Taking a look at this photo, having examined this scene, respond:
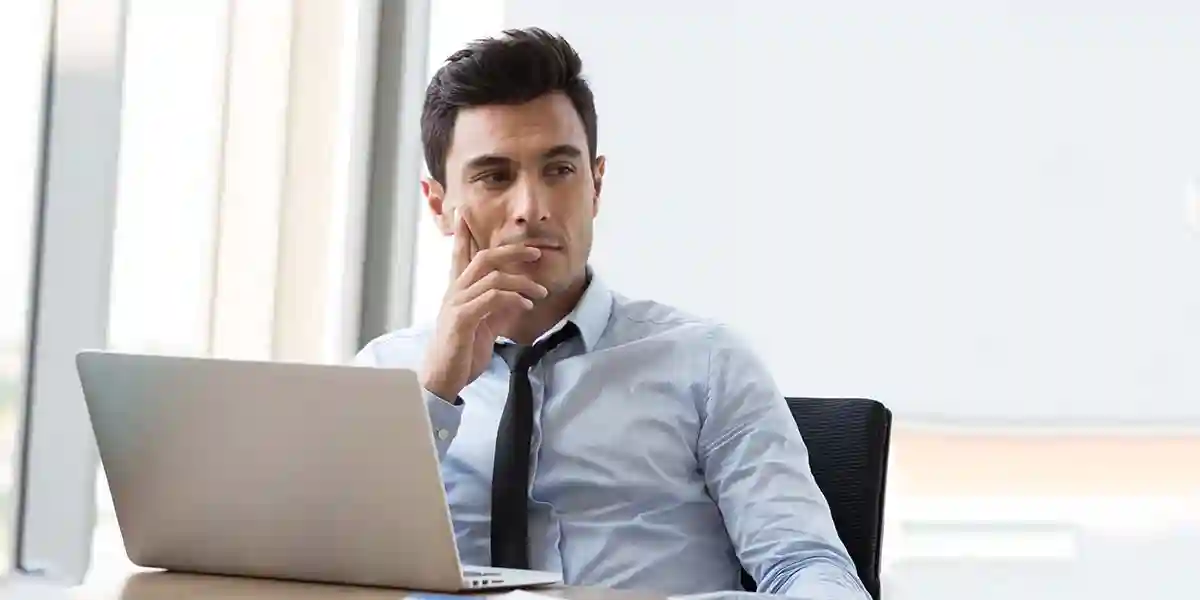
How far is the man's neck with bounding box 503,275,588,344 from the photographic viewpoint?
1.73 metres

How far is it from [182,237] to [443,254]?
2.66 ft

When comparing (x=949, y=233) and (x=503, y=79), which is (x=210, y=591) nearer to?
(x=503, y=79)

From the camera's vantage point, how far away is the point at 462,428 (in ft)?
5.41

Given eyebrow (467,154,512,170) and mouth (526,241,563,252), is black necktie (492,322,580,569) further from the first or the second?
eyebrow (467,154,512,170)

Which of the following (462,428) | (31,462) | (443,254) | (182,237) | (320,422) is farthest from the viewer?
(443,254)

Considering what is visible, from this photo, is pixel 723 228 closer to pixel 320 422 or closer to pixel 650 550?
pixel 650 550

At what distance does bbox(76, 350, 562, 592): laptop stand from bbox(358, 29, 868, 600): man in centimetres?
39

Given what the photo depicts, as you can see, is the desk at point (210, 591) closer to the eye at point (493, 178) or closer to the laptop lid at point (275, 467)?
the laptop lid at point (275, 467)

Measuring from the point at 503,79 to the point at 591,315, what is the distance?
0.33m

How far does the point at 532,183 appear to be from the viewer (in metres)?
1.68

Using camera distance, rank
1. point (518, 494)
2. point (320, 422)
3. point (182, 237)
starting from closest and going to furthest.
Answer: point (320, 422), point (518, 494), point (182, 237)

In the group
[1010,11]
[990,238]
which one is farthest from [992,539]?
[1010,11]

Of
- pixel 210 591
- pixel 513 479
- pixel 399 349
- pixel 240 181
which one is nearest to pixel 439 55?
pixel 240 181

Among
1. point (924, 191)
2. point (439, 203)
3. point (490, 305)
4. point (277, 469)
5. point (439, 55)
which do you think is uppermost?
point (439, 55)
